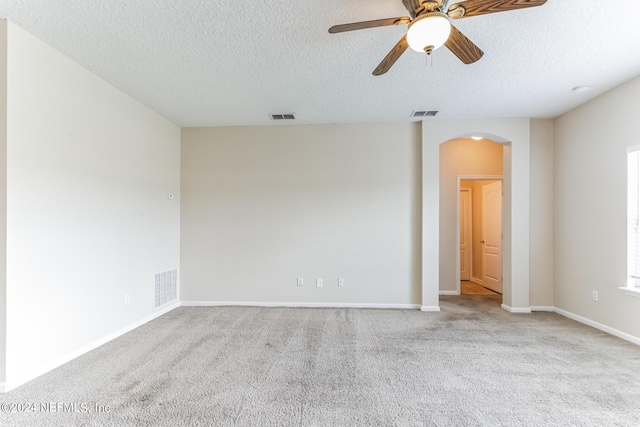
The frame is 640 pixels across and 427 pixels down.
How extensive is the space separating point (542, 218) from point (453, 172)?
155 centimetres

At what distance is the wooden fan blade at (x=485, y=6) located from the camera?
1613mm

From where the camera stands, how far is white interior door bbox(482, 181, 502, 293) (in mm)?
5457

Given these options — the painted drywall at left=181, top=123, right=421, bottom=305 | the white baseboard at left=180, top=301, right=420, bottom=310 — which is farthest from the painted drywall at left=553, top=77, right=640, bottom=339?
the white baseboard at left=180, top=301, right=420, bottom=310

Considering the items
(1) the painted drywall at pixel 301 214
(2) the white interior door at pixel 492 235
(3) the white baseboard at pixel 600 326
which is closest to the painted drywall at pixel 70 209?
(1) the painted drywall at pixel 301 214

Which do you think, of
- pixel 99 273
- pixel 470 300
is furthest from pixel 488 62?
pixel 99 273

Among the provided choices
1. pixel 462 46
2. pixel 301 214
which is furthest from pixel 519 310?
pixel 462 46

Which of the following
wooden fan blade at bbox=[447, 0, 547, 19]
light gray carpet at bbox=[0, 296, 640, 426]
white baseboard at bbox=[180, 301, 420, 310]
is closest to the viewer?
wooden fan blade at bbox=[447, 0, 547, 19]

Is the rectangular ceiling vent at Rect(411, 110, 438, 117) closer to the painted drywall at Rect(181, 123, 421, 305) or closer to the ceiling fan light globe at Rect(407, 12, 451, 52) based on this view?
the painted drywall at Rect(181, 123, 421, 305)

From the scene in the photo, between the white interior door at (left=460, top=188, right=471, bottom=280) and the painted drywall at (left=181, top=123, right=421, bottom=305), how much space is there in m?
2.52

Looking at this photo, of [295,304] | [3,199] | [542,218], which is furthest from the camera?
[295,304]

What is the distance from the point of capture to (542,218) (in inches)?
166

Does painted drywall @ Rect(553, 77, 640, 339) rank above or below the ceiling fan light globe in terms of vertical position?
below

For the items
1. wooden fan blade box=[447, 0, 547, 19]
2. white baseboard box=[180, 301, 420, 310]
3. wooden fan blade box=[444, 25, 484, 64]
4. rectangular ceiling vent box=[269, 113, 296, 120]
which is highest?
rectangular ceiling vent box=[269, 113, 296, 120]

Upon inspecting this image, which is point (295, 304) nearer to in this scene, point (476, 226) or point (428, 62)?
point (428, 62)
